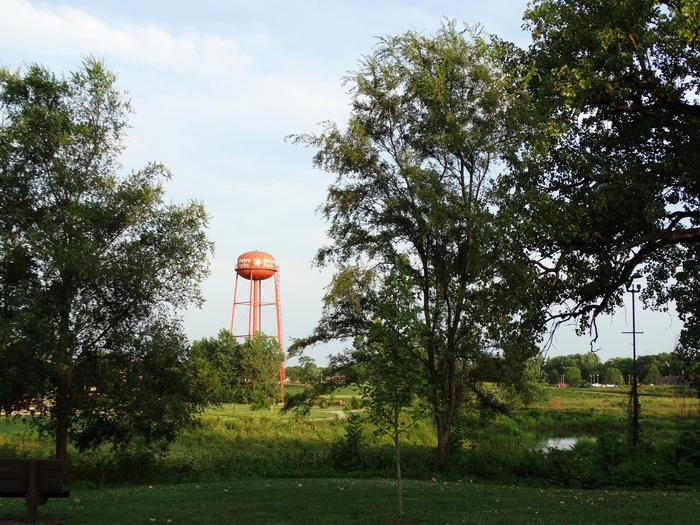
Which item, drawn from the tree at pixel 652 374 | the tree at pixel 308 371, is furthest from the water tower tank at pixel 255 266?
the tree at pixel 652 374

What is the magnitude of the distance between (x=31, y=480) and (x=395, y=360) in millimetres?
6092

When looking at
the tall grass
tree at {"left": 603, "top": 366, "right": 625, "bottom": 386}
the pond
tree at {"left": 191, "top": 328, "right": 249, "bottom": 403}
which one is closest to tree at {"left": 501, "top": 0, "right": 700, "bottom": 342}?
the tall grass

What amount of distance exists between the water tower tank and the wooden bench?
56698 mm

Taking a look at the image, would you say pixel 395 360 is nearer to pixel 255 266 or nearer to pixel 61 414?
pixel 61 414

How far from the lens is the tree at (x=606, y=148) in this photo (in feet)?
41.0

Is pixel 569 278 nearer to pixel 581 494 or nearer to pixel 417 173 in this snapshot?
pixel 581 494

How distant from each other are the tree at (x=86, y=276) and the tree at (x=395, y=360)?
32.4 feet

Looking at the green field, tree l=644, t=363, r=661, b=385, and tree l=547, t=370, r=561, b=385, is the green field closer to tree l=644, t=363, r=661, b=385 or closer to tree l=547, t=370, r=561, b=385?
tree l=644, t=363, r=661, b=385

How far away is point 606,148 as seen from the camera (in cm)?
1438

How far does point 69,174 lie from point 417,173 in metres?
10.7

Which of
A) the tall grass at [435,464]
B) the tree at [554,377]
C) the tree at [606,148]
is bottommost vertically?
the tree at [554,377]

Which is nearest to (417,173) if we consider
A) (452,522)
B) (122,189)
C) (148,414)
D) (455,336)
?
(455,336)

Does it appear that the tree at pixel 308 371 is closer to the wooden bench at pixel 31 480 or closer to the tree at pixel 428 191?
the tree at pixel 428 191

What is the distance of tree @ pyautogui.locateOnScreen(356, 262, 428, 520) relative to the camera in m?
11.2
